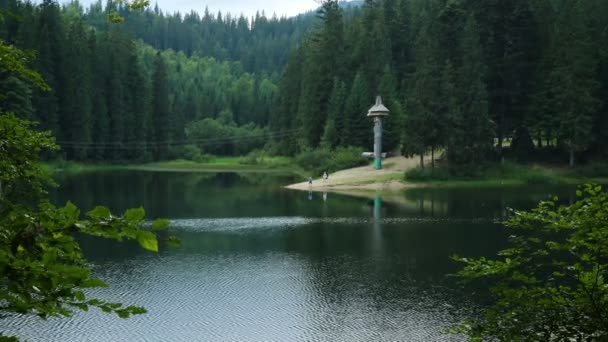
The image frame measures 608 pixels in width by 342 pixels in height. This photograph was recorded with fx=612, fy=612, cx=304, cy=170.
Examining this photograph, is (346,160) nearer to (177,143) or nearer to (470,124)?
(470,124)

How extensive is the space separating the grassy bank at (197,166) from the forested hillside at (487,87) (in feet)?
23.6

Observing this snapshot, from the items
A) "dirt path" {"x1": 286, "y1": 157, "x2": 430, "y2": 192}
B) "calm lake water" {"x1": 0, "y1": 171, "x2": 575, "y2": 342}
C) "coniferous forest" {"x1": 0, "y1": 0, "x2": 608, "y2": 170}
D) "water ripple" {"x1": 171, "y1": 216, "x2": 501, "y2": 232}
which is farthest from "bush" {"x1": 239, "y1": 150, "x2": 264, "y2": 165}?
"water ripple" {"x1": 171, "y1": 216, "x2": 501, "y2": 232}

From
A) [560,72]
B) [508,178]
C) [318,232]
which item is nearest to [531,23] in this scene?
[560,72]

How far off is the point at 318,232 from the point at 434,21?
1345 inches

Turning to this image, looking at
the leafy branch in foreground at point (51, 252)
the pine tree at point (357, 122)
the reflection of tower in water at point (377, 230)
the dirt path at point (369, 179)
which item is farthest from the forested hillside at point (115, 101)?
the leafy branch in foreground at point (51, 252)

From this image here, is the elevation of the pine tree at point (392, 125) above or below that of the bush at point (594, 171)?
above

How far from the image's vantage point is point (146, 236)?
2.80 m

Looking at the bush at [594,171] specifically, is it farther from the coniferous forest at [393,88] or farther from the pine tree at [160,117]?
the pine tree at [160,117]

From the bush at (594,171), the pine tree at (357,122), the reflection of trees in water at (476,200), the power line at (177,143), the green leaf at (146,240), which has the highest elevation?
the pine tree at (357,122)

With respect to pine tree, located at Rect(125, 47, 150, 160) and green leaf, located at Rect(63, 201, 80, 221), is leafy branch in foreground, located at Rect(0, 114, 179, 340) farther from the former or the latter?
pine tree, located at Rect(125, 47, 150, 160)

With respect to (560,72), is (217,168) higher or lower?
lower

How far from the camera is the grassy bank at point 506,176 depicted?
47.3 meters

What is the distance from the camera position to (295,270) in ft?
71.9

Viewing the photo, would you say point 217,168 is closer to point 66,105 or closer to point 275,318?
point 66,105
